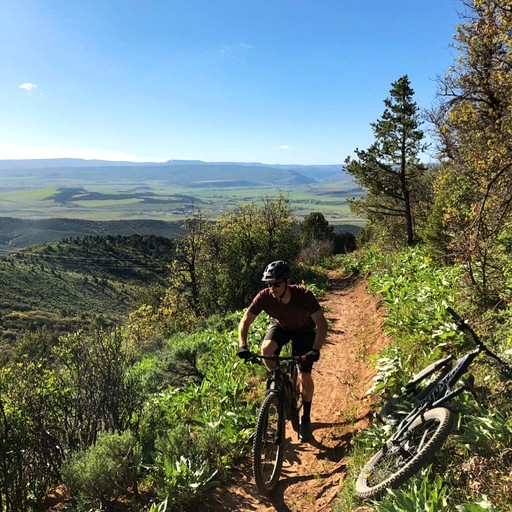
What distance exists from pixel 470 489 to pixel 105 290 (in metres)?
98.4

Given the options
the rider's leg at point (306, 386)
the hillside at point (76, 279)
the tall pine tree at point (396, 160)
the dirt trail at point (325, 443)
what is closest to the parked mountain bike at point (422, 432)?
the dirt trail at point (325, 443)

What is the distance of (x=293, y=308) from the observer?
5109 millimetres

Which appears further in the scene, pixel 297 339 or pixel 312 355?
pixel 297 339

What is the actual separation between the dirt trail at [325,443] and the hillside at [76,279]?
6523 centimetres

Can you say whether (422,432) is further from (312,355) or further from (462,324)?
(312,355)

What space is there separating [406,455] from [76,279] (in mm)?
103099

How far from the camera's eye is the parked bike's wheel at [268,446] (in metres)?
4.27

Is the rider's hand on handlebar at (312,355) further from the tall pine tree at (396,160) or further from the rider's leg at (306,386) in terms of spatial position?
the tall pine tree at (396,160)

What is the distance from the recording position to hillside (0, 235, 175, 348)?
2876 inches

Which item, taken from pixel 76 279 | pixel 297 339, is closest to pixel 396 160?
pixel 297 339

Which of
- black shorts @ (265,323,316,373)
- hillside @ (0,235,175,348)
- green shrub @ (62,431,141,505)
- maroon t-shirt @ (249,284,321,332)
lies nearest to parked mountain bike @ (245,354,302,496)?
black shorts @ (265,323,316,373)

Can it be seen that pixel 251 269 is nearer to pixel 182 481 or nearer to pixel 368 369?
pixel 368 369

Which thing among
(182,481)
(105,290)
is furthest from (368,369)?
(105,290)

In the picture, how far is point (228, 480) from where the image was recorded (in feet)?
16.7
